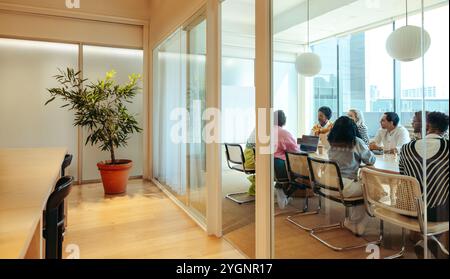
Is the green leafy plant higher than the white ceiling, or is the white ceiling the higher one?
the white ceiling

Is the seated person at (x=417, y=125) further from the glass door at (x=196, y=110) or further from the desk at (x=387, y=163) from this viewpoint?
the glass door at (x=196, y=110)

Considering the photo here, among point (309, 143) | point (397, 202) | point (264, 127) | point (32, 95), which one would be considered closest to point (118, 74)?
point (32, 95)

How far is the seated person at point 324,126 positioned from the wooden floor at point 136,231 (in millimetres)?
1228

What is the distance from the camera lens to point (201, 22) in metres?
3.37

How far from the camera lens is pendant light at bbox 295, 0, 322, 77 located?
2.04 metres

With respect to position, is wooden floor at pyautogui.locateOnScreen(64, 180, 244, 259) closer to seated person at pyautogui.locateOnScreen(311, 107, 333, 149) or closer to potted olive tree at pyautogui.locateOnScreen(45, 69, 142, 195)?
potted olive tree at pyautogui.locateOnScreen(45, 69, 142, 195)

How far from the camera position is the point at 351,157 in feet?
6.35

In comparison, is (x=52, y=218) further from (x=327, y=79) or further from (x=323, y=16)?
(x=323, y=16)

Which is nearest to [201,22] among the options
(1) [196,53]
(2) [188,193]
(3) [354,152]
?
(1) [196,53]

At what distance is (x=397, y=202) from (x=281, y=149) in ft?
3.04

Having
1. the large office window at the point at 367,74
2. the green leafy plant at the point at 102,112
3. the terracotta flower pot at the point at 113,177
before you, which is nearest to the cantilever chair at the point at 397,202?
the large office window at the point at 367,74

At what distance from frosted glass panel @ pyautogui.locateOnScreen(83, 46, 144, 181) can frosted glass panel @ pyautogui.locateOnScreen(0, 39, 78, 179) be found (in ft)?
0.83

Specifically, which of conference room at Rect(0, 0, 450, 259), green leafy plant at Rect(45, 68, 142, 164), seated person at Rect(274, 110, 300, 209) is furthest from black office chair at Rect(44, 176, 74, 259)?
green leafy plant at Rect(45, 68, 142, 164)

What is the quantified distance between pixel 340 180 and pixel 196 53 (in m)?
2.24
